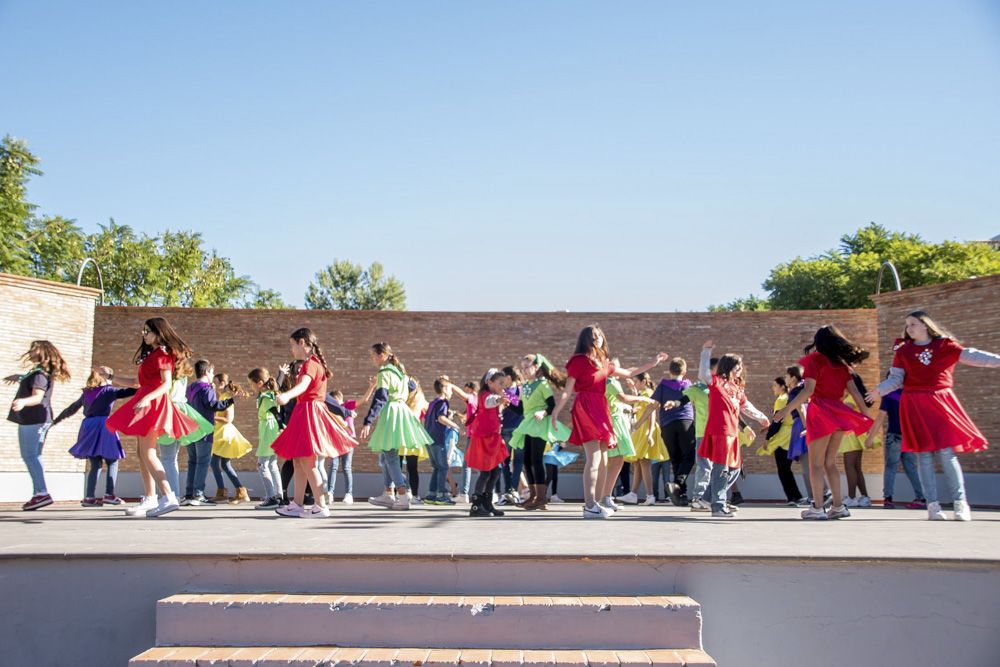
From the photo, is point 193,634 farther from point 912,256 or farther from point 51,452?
point 912,256

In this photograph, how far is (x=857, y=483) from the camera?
12.9m

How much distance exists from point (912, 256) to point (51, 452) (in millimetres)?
40552

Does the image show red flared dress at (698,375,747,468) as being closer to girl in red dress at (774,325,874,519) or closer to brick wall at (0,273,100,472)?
girl in red dress at (774,325,874,519)

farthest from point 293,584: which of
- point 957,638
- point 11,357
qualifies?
point 11,357

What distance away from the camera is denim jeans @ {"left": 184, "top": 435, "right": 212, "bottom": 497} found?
12.5 meters

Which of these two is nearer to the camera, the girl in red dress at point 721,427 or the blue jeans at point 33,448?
the girl in red dress at point 721,427

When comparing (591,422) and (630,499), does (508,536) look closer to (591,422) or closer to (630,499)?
(591,422)

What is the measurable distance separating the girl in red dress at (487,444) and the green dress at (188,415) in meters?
3.80

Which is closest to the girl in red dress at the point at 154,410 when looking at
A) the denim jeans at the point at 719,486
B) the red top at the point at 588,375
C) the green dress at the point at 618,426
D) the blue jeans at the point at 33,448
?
the blue jeans at the point at 33,448

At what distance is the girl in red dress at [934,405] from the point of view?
8.38 metres

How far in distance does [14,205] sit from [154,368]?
33.5m

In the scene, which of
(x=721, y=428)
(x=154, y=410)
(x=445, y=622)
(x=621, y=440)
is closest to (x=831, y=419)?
(x=721, y=428)

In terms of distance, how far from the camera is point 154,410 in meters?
8.59

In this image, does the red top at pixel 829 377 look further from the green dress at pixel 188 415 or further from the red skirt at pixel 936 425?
the green dress at pixel 188 415
